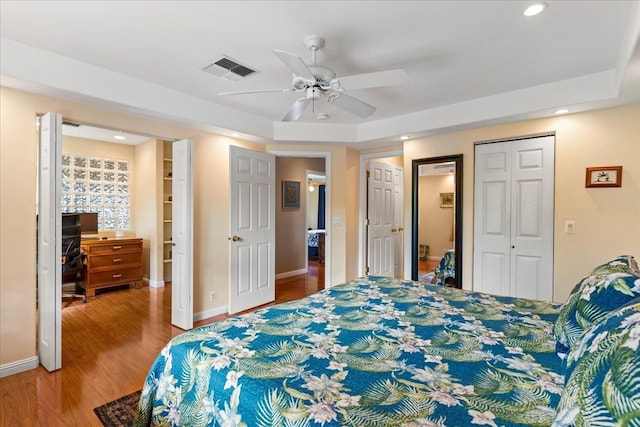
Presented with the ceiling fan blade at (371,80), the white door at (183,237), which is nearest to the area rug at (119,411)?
the white door at (183,237)

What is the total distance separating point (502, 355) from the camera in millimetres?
1272

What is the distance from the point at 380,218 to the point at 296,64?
3656mm

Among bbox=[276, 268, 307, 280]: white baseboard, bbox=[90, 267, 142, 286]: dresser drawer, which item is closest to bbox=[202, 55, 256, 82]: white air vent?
bbox=[90, 267, 142, 286]: dresser drawer

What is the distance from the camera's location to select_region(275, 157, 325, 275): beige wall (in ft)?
19.7

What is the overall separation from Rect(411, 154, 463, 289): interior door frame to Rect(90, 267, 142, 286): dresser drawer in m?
4.37

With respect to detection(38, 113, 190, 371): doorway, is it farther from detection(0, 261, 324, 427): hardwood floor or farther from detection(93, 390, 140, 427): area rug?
detection(93, 390, 140, 427): area rug

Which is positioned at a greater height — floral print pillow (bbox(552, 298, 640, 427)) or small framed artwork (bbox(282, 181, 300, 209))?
small framed artwork (bbox(282, 181, 300, 209))

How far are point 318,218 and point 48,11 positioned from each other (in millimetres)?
7870

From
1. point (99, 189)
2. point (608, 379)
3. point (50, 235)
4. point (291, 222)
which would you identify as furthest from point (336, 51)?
point (99, 189)

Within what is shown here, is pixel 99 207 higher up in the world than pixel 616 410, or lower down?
higher up

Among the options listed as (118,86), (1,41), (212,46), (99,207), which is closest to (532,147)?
(212,46)

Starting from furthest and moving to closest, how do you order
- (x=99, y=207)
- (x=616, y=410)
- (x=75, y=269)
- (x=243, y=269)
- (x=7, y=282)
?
(x=99, y=207), (x=75, y=269), (x=243, y=269), (x=7, y=282), (x=616, y=410)

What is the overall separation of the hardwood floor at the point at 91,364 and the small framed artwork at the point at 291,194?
7.16 feet

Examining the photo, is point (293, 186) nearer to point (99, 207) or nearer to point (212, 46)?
point (99, 207)
